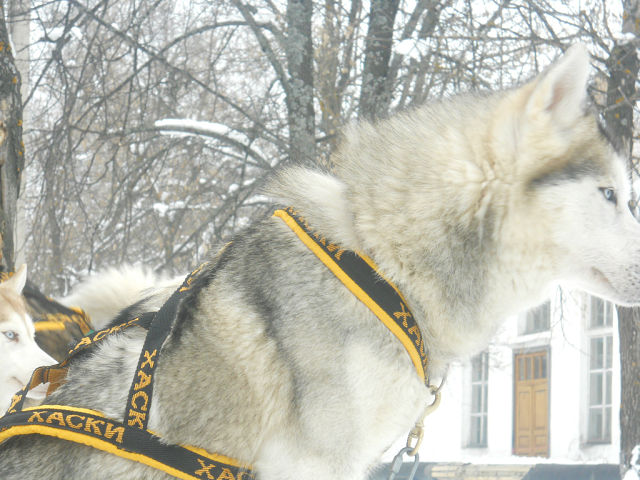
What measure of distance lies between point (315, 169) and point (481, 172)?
0.62m

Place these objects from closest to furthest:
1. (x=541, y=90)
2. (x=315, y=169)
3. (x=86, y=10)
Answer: (x=541, y=90), (x=315, y=169), (x=86, y=10)

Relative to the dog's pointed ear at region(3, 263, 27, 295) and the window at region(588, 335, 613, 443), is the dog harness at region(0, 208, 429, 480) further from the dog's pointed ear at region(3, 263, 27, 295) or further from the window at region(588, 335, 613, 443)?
the window at region(588, 335, 613, 443)

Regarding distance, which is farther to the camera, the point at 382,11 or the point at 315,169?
the point at 382,11

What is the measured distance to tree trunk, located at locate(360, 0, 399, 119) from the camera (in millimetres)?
7742

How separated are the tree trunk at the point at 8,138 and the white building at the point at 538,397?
11163 millimetres

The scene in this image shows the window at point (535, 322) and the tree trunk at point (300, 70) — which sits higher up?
the tree trunk at point (300, 70)

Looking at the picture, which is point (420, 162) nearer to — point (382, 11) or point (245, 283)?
point (245, 283)

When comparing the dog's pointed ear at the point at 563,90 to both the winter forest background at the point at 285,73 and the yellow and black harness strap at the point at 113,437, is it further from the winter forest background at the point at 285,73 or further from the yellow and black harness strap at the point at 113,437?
the winter forest background at the point at 285,73

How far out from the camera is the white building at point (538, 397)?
16.3 m

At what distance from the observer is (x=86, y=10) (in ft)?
25.5

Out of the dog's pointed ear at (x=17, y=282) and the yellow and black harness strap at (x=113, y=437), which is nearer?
the yellow and black harness strap at (x=113, y=437)

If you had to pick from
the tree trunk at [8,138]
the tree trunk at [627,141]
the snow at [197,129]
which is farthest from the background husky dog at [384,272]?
the snow at [197,129]

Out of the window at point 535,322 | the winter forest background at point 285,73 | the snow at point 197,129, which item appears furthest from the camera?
the window at point 535,322

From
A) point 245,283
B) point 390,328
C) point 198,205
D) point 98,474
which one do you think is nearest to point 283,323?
point 245,283
